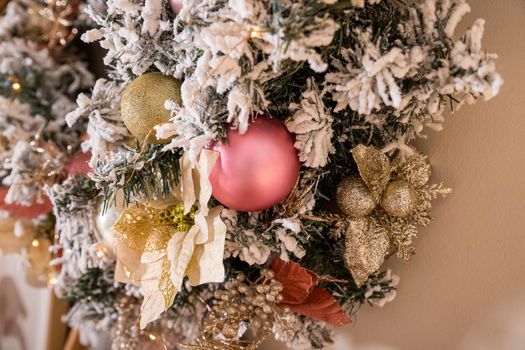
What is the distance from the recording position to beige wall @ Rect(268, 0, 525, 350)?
62 cm

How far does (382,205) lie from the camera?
2.05 ft

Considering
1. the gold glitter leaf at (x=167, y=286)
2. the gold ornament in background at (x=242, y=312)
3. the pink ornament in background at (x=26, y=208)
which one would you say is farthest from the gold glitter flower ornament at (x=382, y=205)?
the pink ornament in background at (x=26, y=208)

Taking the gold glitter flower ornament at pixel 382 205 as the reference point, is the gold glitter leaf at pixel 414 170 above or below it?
above

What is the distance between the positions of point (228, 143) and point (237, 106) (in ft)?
0.14

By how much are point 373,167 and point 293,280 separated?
0.19m

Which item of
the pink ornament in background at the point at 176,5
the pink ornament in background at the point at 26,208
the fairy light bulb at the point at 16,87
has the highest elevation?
the pink ornament in background at the point at 176,5

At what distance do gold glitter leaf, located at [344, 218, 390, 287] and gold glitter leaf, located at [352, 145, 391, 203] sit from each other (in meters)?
0.04

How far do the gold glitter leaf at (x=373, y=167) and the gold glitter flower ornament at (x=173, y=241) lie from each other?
171 mm

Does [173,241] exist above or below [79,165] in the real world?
above

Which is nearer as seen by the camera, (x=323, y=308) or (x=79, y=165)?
(x=323, y=308)

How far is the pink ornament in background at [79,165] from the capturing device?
2.73 feet

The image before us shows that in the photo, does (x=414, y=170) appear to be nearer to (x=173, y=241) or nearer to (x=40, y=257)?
(x=173, y=241)

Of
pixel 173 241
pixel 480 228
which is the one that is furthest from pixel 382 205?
pixel 173 241

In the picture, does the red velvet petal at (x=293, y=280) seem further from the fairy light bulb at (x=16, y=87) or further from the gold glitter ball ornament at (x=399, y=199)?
the fairy light bulb at (x=16, y=87)
